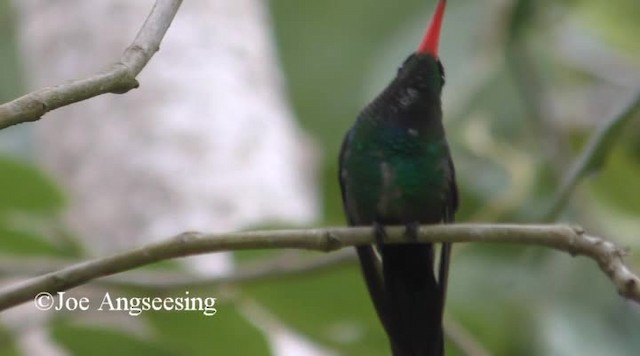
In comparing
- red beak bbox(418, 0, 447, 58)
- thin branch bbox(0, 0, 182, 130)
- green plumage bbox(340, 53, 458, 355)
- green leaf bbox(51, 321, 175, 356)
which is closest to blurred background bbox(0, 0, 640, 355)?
green leaf bbox(51, 321, 175, 356)

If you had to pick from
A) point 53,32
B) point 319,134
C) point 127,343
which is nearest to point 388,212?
point 127,343

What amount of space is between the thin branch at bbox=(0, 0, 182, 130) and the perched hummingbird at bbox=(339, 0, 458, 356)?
731 millimetres

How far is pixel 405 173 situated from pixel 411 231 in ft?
0.83

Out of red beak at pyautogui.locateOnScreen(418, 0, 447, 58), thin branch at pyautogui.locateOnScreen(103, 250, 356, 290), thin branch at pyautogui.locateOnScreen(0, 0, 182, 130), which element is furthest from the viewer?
thin branch at pyautogui.locateOnScreen(103, 250, 356, 290)

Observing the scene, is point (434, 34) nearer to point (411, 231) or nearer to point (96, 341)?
point (411, 231)

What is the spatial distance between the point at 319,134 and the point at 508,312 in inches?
68.4

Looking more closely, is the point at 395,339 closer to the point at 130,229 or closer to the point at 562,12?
the point at 130,229

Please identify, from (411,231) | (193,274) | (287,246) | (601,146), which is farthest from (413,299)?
(193,274)

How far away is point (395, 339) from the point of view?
6.95ft

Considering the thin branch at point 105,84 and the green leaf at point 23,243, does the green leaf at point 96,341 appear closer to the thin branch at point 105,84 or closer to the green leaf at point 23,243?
the green leaf at point 23,243

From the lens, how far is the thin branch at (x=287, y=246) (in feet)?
5.33

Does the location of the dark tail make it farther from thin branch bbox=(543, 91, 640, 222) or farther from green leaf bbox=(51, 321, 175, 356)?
green leaf bbox=(51, 321, 175, 356)

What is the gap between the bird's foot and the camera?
1.99 m

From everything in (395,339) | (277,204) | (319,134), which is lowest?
(319,134)
